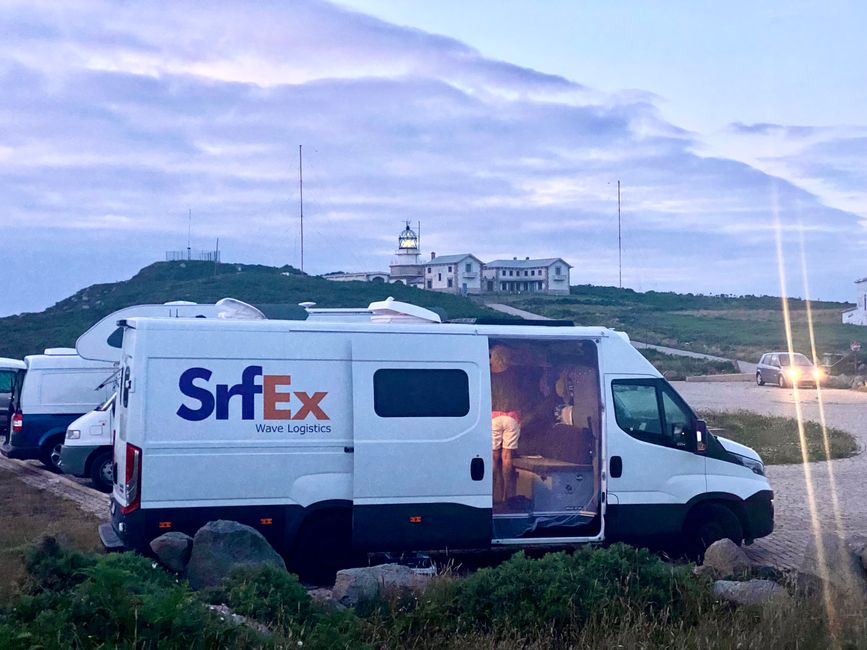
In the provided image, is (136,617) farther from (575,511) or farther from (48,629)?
(575,511)

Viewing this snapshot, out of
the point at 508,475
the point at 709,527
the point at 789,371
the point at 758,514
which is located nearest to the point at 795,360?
the point at 789,371

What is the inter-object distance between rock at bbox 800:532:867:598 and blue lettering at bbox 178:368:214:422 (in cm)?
518

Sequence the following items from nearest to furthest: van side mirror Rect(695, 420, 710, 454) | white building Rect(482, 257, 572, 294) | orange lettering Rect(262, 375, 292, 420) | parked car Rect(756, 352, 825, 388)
→ orange lettering Rect(262, 375, 292, 420) → van side mirror Rect(695, 420, 710, 454) → parked car Rect(756, 352, 825, 388) → white building Rect(482, 257, 572, 294)

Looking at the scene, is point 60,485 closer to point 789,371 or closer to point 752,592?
point 752,592

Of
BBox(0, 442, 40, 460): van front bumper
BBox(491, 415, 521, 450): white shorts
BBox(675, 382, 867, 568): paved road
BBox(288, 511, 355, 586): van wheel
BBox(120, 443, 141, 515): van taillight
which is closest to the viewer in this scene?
BBox(120, 443, 141, 515): van taillight

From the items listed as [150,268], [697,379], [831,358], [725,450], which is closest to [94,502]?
[725,450]

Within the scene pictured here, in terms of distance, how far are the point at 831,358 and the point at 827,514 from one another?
3858cm

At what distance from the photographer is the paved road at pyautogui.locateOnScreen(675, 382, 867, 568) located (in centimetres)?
1182

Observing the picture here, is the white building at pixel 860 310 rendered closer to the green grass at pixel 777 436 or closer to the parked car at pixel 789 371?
the parked car at pixel 789 371

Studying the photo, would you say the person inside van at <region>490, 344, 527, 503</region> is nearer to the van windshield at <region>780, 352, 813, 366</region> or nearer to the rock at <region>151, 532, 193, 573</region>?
the rock at <region>151, 532, 193, 573</region>

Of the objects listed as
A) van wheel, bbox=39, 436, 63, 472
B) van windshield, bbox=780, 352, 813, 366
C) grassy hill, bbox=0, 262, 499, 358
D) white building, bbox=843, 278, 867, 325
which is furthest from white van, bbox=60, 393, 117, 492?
white building, bbox=843, 278, 867, 325

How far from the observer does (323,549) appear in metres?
9.59

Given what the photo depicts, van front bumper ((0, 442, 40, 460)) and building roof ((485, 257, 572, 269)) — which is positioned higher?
building roof ((485, 257, 572, 269))

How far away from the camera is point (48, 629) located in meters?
5.26
